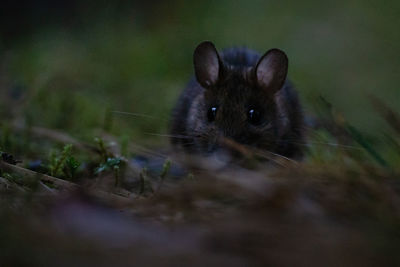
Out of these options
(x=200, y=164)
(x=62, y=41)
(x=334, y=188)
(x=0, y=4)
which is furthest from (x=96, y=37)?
(x=334, y=188)

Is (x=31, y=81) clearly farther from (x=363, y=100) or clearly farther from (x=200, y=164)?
(x=363, y=100)

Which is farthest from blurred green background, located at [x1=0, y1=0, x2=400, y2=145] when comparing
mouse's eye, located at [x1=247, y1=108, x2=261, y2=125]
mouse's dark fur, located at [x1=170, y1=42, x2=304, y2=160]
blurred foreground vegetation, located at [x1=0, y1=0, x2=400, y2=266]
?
mouse's eye, located at [x1=247, y1=108, x2=261, y2=125]

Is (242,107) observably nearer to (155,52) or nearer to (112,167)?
(112,167)

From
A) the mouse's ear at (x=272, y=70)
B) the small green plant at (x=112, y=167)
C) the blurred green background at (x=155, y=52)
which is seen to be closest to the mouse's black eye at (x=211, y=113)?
the mouse's ear at (x=272, y=70)

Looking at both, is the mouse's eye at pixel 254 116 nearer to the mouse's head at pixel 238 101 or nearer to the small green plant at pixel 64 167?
the mouse's head at pixel 238 101

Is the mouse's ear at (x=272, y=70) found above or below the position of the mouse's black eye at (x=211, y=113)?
above

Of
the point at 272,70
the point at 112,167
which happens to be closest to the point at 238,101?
the point at 272,70

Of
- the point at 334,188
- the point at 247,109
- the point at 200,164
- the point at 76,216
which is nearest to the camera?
the point at 76,216
